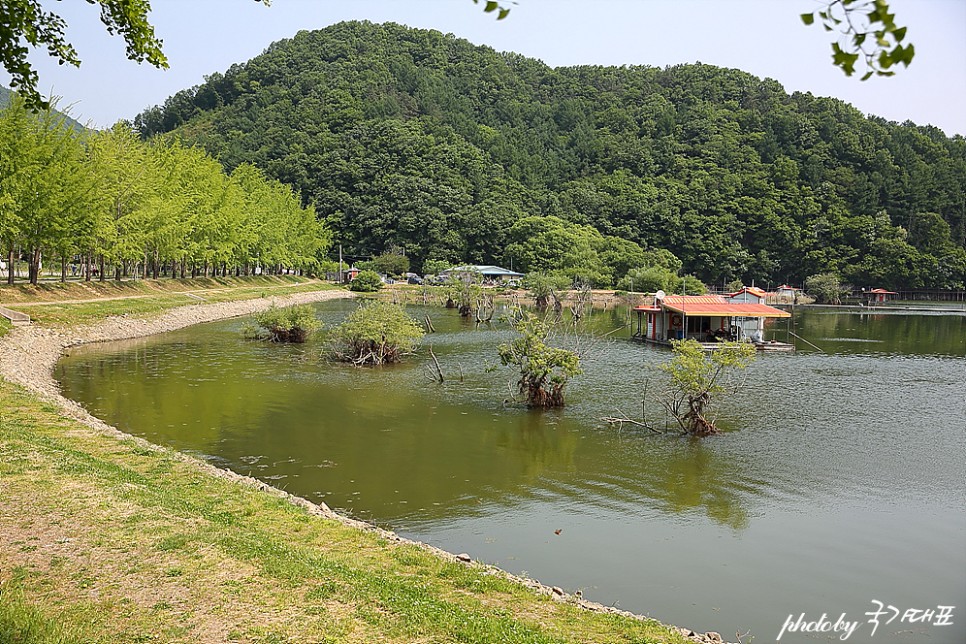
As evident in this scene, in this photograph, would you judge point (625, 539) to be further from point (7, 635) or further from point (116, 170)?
point (116, 170)

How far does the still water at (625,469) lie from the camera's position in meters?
11.2

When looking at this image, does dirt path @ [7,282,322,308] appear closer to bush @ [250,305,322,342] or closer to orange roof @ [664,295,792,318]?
bush @ [250,305,322,342]

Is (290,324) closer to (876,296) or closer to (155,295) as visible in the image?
(155,295)

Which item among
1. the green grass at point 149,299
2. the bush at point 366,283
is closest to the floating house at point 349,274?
the bush at point 366,283

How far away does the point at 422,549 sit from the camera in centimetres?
1053

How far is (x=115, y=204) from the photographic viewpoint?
4472 cm

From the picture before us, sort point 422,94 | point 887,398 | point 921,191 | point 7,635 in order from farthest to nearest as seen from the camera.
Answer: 1. point 422,94
2. point 921,191
3. point 887,398
4. point 7,635

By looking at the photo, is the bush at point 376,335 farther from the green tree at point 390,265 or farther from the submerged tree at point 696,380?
the green tree at point 390,265

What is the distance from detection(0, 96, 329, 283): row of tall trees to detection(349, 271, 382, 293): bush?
10.9 metres

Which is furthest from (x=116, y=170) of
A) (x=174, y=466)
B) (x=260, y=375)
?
(x=174, y=466)

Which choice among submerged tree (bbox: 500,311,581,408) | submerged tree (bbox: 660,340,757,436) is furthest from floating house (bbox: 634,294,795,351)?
submerged tree (bbox: 660,340,757,436)

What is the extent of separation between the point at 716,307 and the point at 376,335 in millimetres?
20024

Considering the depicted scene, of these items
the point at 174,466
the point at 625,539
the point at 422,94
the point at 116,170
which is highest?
the point at 422,94

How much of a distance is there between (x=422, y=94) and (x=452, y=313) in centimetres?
10017
